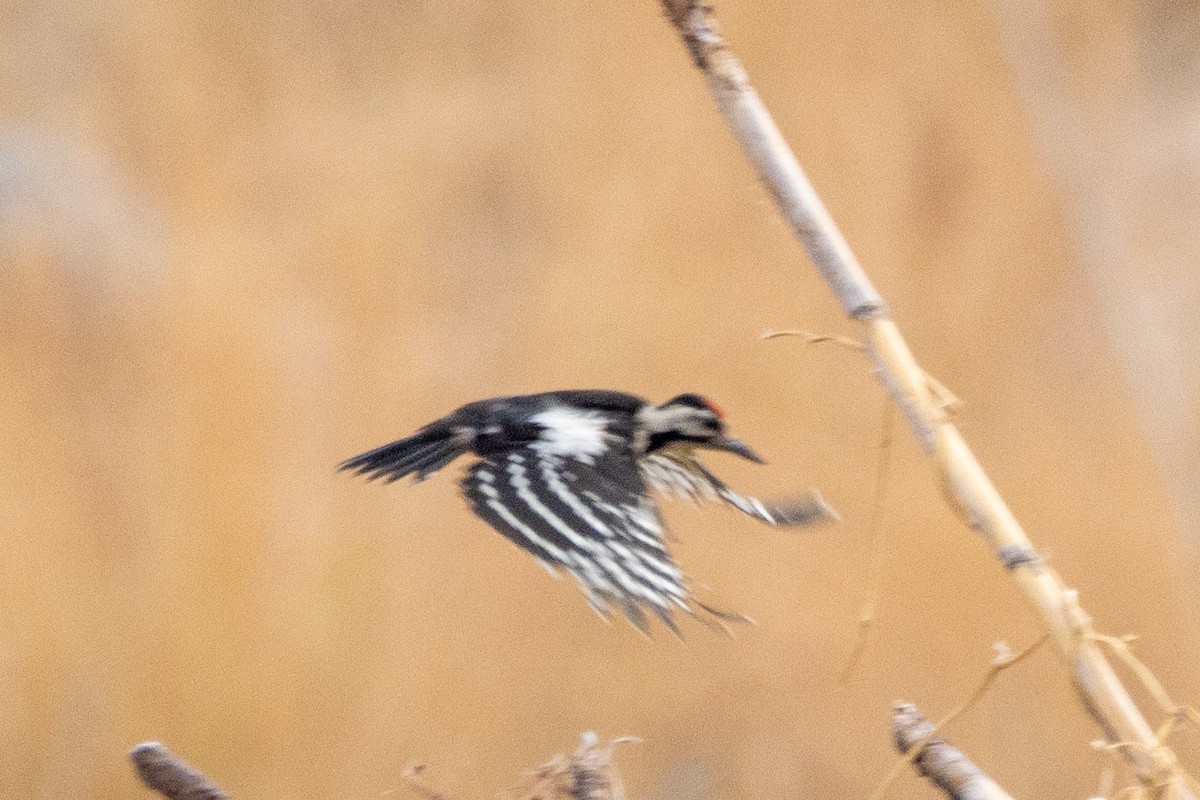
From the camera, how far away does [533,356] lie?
154 cm

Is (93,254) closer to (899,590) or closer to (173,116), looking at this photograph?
(173,116)

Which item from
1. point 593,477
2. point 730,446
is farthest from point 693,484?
point 593,477

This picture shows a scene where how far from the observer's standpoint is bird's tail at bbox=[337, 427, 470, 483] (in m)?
0.94

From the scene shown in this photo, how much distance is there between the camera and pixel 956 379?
5.03ft

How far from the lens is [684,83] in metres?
1.54

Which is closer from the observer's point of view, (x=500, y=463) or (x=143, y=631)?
(x=500, y=463)

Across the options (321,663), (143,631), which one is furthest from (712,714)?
(143,631)

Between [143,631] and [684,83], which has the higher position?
[684,83]

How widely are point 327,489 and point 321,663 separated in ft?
0.73

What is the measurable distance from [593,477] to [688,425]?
7.1 inches

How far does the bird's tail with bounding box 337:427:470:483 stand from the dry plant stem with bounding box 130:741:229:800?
27cm

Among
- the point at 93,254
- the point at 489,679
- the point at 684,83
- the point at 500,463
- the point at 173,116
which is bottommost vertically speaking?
the point at 489,679

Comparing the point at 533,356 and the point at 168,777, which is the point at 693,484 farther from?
the point at 533,356

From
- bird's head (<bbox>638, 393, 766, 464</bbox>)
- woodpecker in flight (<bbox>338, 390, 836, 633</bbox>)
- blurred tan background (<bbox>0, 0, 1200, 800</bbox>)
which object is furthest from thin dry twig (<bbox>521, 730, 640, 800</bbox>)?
blurred tan background (<bbox>0, 0, 1200, 800</bbox>)
